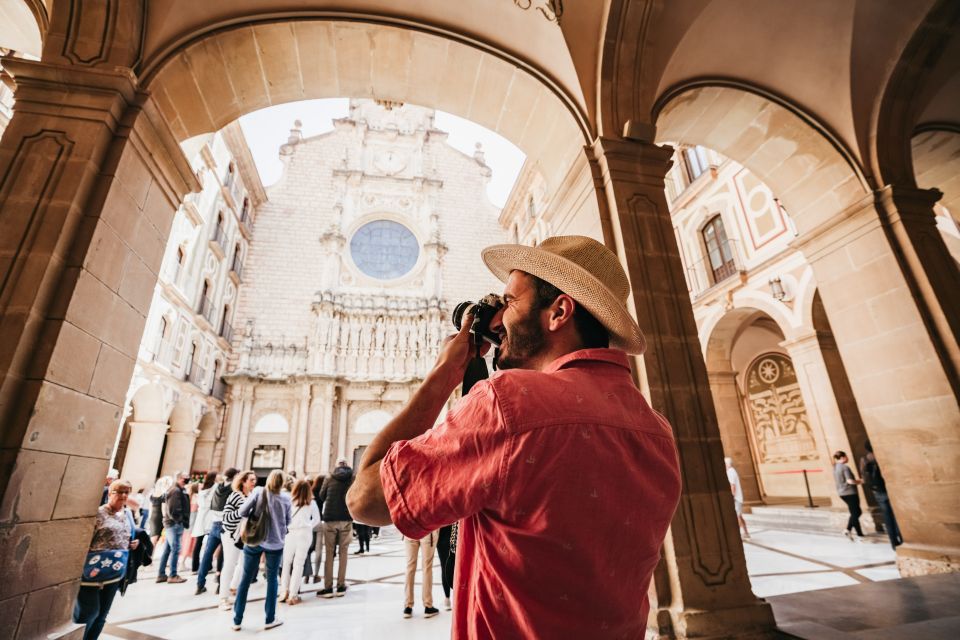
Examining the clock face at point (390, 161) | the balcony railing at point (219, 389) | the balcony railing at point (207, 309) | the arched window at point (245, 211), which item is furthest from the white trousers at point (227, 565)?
the clock face at point (390, 161)

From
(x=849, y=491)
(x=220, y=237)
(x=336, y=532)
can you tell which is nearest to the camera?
(x=336, y=532)

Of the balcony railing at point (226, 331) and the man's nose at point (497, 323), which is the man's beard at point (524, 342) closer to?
the man's nose at point (497, 323)

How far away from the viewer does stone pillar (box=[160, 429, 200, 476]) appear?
12820 mm

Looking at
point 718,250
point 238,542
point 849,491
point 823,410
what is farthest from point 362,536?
point 718,250

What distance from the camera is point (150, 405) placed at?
11.2 m

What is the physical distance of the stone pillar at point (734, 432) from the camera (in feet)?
32.8

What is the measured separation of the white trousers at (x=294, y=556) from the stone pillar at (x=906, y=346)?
5502mm

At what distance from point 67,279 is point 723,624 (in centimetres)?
402

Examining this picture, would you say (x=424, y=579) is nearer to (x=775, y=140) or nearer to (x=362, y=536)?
(x=362, y=536)

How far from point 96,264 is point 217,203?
13466 millimetres

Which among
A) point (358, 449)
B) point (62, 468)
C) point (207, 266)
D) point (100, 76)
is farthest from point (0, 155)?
point (358, 449)

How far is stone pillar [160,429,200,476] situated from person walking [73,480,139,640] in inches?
448

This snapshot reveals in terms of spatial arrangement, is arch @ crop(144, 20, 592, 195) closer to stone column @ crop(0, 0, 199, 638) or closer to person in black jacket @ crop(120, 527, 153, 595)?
stone column @ crop(0, 0, 199, 638)

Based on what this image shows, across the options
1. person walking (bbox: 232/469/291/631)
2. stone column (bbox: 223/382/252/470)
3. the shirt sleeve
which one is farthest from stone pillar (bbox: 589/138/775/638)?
stone column (bbox: 223/382/252/470)
